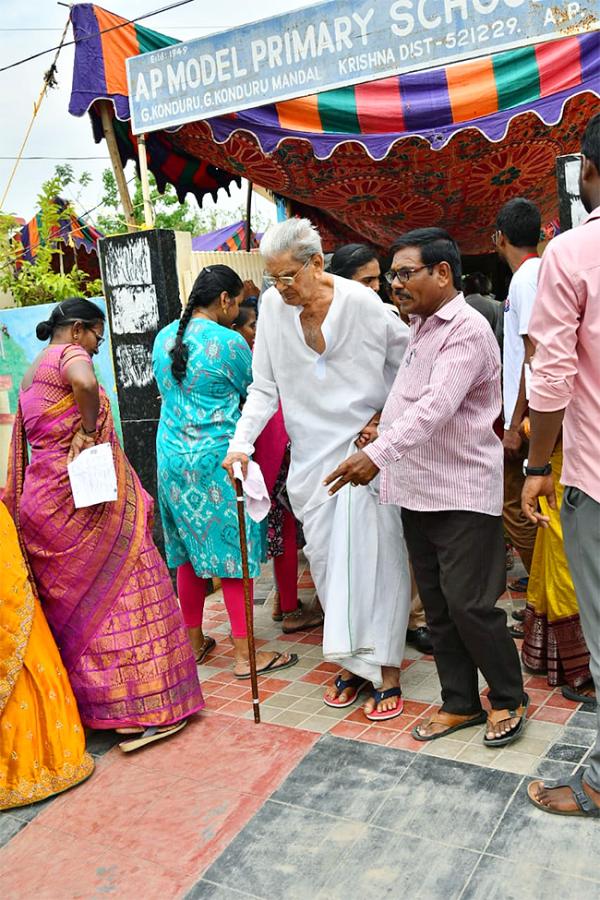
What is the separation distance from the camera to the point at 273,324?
3.54 m

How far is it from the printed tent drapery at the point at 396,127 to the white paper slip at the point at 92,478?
9.06ft

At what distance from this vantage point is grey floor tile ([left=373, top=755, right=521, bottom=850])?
255cm

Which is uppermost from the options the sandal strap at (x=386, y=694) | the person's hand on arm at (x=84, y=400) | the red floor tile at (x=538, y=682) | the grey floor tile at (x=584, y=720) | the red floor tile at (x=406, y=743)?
the person's hand on arm at (x=84, y=400)

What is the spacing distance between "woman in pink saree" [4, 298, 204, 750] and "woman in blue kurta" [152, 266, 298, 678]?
52cm

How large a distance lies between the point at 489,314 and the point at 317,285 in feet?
6.32

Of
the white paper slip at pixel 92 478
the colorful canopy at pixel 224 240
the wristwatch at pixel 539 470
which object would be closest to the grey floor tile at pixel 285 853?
the wristwatch at pixel 539 470

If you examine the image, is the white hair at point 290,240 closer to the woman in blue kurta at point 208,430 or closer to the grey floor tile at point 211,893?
the woman in blue kurta at point 208,430

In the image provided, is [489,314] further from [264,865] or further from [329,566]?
[264,865]

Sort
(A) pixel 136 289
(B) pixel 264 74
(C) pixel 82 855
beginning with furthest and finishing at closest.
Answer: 1. (A) pixel 136 289
2. (B) pixel 264 74
3. (C) pixel 82 855

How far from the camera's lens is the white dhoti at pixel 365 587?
134 inches

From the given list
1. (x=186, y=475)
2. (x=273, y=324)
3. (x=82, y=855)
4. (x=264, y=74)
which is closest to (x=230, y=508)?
(x=186, y=475)

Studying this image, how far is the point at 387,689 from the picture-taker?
3.45 m

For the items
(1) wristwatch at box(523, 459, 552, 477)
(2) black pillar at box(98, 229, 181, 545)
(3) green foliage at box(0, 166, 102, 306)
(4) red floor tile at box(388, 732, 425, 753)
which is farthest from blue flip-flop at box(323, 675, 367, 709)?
(3) green foliage at box(0, 166, 102, 306)

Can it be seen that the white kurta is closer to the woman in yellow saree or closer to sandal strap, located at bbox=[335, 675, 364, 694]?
sandal strap, located at bbox=[335, 675, 364, 694]
